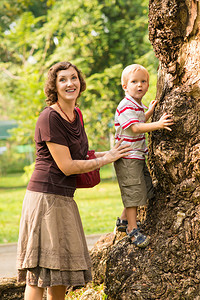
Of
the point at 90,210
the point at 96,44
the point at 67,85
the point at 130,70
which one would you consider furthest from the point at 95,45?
the point at 67,85

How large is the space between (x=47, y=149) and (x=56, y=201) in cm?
40

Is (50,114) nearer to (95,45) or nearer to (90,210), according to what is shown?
(90,210)

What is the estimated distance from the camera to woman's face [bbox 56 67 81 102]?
3199mm

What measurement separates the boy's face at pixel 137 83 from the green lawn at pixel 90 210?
18.3 feet

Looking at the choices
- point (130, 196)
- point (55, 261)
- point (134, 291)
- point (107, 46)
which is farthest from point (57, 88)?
point (107, 46)

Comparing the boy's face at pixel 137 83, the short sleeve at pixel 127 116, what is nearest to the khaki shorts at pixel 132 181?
the short sleeve at pixel 127 116

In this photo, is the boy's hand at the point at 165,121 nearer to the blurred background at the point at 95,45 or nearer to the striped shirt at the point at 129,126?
the striped shirt at the point at 129,126

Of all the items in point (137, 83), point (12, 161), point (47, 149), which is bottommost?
point (47, 149)

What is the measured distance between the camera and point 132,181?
3414mm

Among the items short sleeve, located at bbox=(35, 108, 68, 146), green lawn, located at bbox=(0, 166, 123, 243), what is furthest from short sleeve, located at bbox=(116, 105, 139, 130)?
green lawn, located at bbox=(0, 166, 123, 243)

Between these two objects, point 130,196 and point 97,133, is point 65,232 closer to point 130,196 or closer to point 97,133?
point 130,196

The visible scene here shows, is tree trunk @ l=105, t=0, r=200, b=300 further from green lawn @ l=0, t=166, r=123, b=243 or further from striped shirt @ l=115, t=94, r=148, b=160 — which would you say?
green lawn @ l=0, t=166, r=123, b=243

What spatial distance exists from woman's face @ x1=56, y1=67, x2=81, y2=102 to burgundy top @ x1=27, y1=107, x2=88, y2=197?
0.16 m

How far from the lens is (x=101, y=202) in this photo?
13.6 meters
